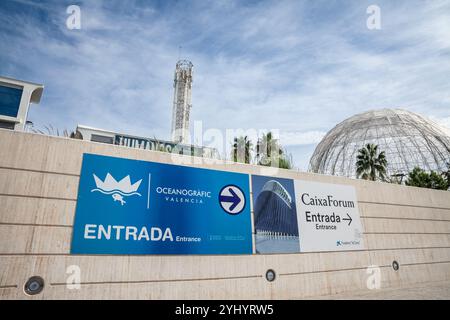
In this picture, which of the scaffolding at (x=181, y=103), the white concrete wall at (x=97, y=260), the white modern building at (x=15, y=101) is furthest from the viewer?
the scaffolding at (x=181, y=103)

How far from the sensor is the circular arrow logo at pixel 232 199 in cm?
816

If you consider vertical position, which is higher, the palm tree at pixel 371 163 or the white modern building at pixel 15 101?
the palm tree at pixel 371 163

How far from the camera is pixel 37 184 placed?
6020 mm

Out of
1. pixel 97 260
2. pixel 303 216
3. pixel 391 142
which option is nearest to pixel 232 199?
pixel 303 216

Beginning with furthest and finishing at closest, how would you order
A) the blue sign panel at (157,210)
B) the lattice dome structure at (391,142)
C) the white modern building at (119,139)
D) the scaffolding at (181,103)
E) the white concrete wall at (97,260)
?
the scaffolding at (181,103)
the lattice dome structure at (391,142)
the white modern building at (119,139)
the blue sign panel at (157,210)
the white concrete wall at (97,260)

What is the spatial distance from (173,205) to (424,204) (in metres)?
13.8

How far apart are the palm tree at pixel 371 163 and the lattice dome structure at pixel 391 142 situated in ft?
7.00

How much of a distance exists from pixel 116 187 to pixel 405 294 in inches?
414

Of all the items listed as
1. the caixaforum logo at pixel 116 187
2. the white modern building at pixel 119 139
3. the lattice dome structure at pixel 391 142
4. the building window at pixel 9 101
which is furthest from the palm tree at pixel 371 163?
the building window at pixel 9 101

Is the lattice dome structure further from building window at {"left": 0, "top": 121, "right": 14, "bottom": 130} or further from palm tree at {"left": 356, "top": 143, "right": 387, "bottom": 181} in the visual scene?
building window at {"left": 0, "top": 121, "right": 14, "bottom": 130}

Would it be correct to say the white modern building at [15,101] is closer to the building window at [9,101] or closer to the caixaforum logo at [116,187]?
the building window at [9,101]

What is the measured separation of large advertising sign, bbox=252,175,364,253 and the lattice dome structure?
22535mm
